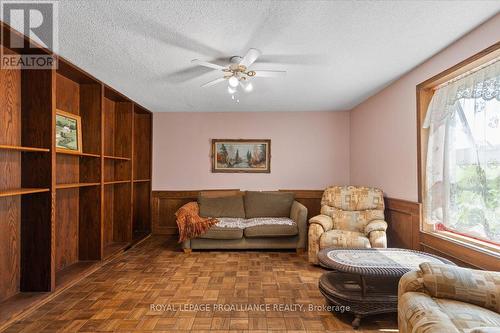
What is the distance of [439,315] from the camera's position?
1.27 meters

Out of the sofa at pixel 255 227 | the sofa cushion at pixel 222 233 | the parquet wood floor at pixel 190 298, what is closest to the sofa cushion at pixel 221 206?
the sofa at pixel 255 227

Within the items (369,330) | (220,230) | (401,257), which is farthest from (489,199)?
(220,230)

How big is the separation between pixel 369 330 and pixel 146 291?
2.05 metres

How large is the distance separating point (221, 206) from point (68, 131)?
245 cm

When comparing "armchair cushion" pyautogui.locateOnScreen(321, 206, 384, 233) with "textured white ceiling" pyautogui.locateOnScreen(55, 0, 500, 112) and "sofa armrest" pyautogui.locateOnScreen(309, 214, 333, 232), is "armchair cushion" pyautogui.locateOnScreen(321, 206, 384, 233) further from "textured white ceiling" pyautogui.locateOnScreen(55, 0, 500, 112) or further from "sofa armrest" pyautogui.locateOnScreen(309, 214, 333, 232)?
"textured white ceiling" pyautogui.locateOnScreen(55, 0, 500, 112)

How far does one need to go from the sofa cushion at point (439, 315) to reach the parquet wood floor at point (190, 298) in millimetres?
771

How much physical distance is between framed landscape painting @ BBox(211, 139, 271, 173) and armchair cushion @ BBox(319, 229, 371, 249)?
1919mm

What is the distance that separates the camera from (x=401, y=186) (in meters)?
3.28

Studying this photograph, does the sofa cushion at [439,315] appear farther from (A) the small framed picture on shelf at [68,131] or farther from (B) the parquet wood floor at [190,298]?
(A) the small framed picture on shelf at [68,131]

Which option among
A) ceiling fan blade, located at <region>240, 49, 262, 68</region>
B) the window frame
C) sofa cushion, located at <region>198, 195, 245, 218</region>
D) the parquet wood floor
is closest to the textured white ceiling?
ceiling fan blade, located at <region>240, 49, 262, 68</region>

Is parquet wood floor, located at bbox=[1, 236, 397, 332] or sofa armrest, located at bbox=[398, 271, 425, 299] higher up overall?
sofa armrest, located at bbox=[398, 271, 425, 299]

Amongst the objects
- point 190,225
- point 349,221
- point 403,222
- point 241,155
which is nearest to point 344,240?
point 349,221

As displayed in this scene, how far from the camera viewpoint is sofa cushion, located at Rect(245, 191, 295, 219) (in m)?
4.49

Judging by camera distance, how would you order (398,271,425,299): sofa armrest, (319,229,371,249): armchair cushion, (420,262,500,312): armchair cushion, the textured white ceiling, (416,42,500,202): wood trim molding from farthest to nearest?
(319,229,371,249): armchair cushion → (416,42,500,202): wood trim molding → the textured white ceiling → (398,271,425,299): sofa armrest → (420,262,500,312): armchair cushion
